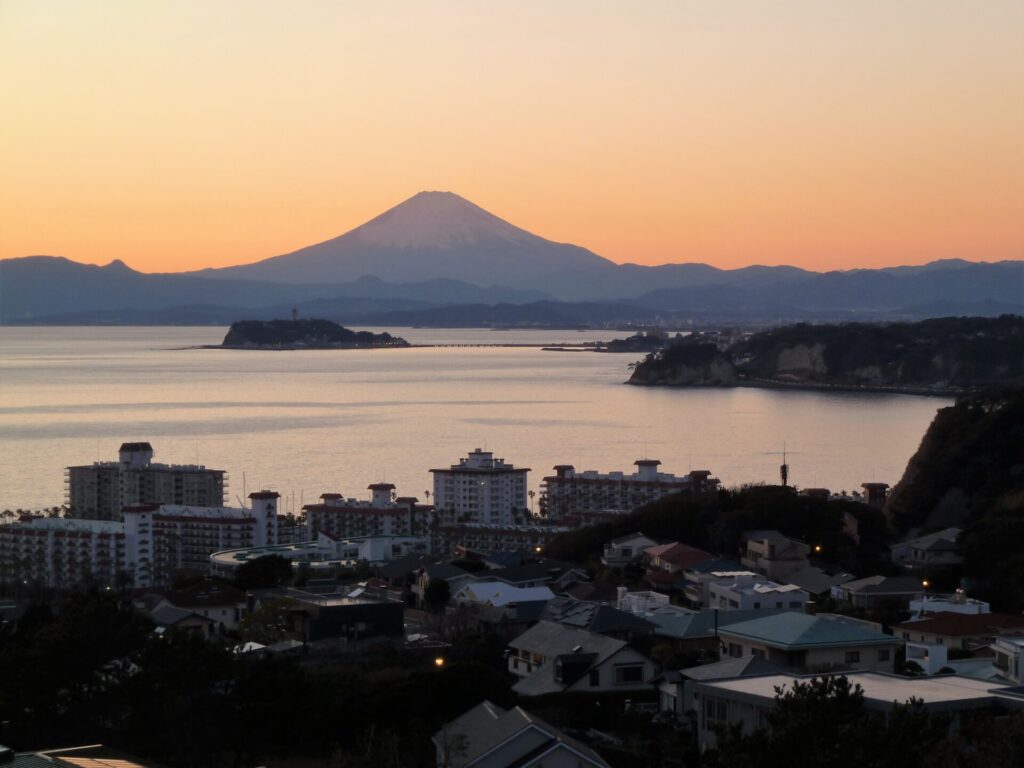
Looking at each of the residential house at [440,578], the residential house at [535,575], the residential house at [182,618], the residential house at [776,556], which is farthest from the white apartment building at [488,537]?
the residential house at [182,618]

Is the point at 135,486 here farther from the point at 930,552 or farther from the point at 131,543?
the point at 930,552

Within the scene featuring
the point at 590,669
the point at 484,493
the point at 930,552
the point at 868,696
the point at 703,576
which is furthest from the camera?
the point at 484,493

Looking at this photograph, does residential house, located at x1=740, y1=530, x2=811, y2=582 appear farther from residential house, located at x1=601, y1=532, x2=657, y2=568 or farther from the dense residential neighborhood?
residential house, located at x1=601, y1=532, x2=657, y2=568

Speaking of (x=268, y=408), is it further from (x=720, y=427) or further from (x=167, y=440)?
(x=720, y=427)

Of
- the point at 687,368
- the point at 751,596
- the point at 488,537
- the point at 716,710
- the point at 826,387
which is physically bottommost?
the point at 826,387

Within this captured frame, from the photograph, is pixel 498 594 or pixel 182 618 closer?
pixel 182 618

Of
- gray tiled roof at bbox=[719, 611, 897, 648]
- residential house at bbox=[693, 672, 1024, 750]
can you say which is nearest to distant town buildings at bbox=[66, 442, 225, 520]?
gray tiled roof at bbox=[719, 611, 897, 648]

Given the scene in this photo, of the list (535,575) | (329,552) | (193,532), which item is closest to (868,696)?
(535,575)
